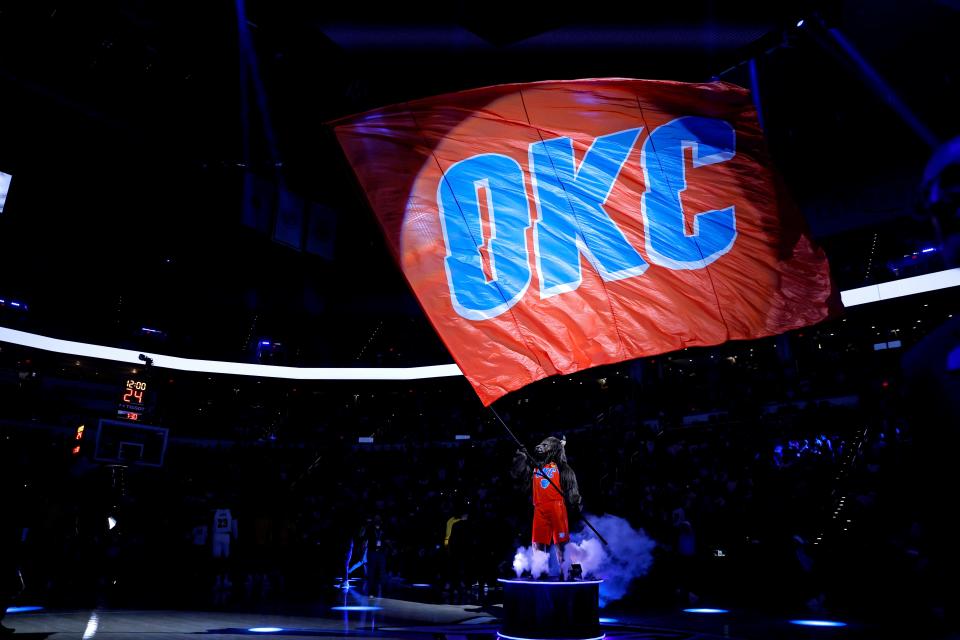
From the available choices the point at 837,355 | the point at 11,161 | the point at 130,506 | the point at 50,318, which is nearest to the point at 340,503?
the point at 130,506

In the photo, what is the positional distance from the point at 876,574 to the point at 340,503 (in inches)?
790

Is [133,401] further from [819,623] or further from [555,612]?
[819,623]

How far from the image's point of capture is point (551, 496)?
8562mm

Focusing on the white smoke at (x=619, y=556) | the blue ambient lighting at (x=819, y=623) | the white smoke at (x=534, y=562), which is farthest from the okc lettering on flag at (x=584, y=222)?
the white smoke at (x=619, y=556)

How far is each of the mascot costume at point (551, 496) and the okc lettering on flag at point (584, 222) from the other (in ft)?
12.1

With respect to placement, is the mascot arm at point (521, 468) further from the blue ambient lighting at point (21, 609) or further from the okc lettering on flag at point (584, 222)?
the blue ambient lighting at point (21, 609)

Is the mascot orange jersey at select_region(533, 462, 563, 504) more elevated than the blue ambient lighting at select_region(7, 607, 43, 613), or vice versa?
the mascot orange jersey at select_region(533, 462, 563, 504)

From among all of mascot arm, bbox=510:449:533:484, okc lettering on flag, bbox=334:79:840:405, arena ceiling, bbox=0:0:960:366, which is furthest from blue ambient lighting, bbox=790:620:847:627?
arena ceiling, bbox=0:0:960:366

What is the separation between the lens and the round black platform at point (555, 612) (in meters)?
7.09

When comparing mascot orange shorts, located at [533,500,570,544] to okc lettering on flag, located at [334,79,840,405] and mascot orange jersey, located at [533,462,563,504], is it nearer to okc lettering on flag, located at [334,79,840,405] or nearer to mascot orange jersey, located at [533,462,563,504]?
mascot orange jersey, located at [533,462,563,504]

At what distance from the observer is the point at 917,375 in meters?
1.36

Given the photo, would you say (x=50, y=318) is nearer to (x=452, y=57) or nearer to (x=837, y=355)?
(x=452, y=57)

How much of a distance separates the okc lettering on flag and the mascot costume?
369 centimetres

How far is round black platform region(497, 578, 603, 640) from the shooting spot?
23.3 feet
